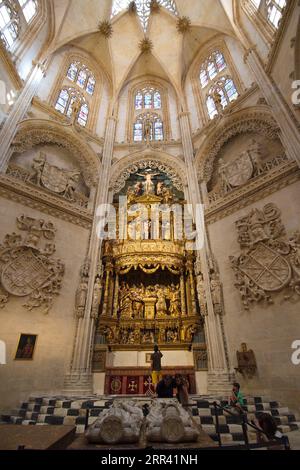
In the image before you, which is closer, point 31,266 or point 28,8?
point 31,266

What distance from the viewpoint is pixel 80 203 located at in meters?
12.9

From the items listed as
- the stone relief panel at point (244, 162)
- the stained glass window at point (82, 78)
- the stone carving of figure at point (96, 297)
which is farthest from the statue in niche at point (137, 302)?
the stained glass window at point (82, 78)

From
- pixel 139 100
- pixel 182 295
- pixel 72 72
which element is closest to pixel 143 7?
pixel 139 100

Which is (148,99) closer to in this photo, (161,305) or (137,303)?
(137,303)

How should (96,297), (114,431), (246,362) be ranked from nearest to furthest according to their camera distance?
(114,431)
(246,362)
(96,297)

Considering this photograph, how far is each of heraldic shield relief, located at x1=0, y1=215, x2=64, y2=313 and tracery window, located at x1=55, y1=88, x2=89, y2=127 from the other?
8832 millimetres

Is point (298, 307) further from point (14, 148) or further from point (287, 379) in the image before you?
point (14, 148)

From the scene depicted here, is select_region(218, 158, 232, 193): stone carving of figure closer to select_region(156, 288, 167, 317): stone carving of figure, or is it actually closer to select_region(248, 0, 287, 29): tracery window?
select_region(156, 288, 167, 317): stone carving of figure

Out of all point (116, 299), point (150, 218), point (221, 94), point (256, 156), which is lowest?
point (116, 299)

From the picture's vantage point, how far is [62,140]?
558 inches

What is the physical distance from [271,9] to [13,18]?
531 inches

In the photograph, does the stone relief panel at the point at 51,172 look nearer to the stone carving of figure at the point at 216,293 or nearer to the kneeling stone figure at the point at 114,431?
the stone carving of figure at the point at 216,293

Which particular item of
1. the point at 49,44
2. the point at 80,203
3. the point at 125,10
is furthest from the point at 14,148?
the point at 125,10
